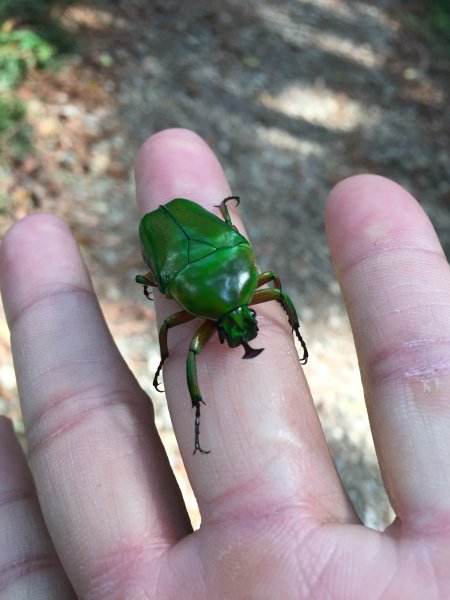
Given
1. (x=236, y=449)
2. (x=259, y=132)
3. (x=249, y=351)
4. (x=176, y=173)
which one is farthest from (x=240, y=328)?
(x=259, y=132)

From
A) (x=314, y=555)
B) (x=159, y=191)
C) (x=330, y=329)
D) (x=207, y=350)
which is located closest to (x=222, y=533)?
(x=314, y=555)

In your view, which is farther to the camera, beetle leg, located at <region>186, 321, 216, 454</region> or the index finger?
beetle leg, located at <region>186, 321, 216, 454</region>

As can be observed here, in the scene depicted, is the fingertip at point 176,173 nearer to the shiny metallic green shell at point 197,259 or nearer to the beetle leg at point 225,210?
the beetle leg at point 225,210

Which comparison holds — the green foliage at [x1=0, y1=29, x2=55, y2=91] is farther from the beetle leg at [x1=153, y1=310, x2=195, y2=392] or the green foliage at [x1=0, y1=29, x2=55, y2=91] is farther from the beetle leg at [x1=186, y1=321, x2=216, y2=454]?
the beetle leg at [x1=186, y1=321, x2=216, y2=454]

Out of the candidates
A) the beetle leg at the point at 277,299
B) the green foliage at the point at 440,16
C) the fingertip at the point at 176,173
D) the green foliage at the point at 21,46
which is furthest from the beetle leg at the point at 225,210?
the green foliage at the point at 440,16

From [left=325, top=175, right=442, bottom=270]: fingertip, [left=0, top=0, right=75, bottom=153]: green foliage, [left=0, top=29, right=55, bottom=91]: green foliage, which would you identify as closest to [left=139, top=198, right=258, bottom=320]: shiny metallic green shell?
[left=325, top=175, right=442, bottom=270]: fingertip
